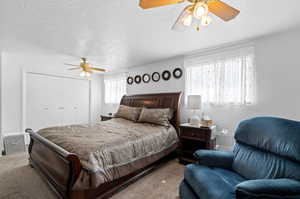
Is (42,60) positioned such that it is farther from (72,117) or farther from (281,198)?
(281,198)

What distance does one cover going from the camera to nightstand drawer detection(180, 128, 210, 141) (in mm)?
2793

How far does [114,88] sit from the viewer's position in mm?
5609

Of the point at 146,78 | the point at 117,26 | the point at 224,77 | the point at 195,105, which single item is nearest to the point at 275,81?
the point at 224,77

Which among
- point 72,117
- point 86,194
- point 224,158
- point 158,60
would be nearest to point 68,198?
point 86,194

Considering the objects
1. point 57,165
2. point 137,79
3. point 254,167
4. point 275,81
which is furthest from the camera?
point 137,79

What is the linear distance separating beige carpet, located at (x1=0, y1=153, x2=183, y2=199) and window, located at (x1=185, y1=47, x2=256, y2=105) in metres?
1.74

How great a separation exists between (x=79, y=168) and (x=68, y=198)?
42 centimetres

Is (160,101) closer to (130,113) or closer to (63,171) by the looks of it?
(130,113)

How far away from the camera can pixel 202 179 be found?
146 cm

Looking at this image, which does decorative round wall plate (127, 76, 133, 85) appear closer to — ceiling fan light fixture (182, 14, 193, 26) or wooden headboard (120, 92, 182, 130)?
wooden headboard (120, 92, 182, 130)

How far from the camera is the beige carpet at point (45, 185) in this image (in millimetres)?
1959

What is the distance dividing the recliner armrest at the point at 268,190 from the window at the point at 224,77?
200cm

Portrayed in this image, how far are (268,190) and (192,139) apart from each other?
1870 millimetres

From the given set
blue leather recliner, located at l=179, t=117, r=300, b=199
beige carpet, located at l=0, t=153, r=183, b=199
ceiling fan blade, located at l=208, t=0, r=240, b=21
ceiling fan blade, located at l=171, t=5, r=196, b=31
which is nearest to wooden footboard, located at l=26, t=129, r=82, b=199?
beige carpet, located at l=0, t=153, r=183, b=199
